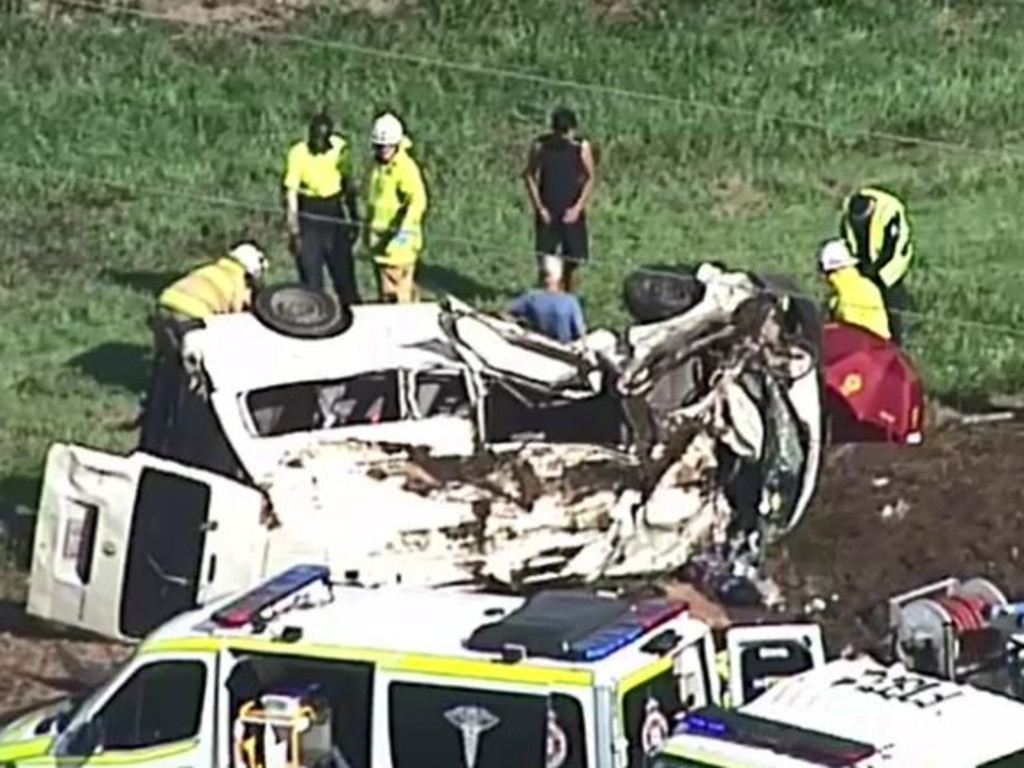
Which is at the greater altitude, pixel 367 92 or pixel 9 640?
pixel 367 92

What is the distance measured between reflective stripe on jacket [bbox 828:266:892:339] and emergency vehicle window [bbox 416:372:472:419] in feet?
10.9

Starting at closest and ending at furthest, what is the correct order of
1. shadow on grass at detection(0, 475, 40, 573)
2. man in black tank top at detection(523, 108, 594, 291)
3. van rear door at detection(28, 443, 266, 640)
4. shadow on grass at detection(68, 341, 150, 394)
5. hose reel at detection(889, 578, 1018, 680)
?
hose reel at detection(889, 578, 1018, 680), van rear door at detection(28, 443, 266, 640), shadow on grass at detection(0, 475, 40, 573), shadow on grass at detection(68, 341, 150, 394), man in black tank top at detection(523, 108, 594, 291)

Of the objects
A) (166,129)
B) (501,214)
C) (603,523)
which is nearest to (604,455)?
(603,523)

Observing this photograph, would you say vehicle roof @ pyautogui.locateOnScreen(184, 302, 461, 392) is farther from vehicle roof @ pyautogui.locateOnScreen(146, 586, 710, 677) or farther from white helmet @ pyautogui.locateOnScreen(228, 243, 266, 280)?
vehicle roof @ pyautogui.locateOnScreen(146, 586, 710, 677)

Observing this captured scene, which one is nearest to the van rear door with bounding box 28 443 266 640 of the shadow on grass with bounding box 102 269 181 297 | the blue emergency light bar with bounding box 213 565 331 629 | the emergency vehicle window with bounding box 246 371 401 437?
the emergency vehicle window with bounding box 246 371 401 437

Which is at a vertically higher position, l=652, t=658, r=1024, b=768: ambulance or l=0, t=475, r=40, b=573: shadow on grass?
l=652, t=658, r=1024, b=768: ambulance

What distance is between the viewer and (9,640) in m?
19.8

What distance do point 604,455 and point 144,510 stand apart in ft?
8.02

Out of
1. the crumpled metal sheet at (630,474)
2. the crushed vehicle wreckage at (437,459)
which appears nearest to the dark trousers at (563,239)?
the crushed vehicle wreckage at (437,459)

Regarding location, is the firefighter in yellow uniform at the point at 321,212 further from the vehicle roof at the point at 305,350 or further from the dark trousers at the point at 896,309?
the vehicle roof at the point at 305,350

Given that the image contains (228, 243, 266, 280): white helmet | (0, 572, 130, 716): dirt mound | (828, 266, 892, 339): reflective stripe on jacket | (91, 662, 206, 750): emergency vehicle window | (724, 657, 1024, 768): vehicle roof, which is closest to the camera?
(724, 657, 1024, 768): vehicle roof

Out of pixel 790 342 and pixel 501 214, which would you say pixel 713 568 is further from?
pixel 501 214

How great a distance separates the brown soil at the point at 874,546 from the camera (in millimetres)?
19391

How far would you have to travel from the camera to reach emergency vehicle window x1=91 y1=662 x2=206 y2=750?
15797mm
